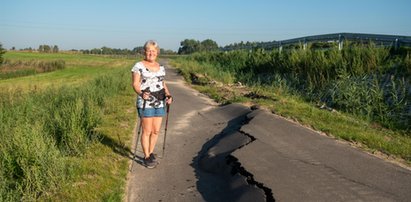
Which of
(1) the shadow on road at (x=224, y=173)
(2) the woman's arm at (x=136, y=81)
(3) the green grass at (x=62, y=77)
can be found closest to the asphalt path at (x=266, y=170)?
(1) the shadow on road at (x=224, y=173)

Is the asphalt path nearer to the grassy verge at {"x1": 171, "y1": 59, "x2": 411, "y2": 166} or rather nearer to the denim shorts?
the grassy verge at {"x1": 171, "y1": 59, "x2": 411, "y2": 166}

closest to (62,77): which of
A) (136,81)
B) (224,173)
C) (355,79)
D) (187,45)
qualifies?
(355,79)

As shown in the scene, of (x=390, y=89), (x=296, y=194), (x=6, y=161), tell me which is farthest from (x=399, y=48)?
(x=6, y=161)

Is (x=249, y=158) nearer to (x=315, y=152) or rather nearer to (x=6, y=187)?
(x=315, y=152)

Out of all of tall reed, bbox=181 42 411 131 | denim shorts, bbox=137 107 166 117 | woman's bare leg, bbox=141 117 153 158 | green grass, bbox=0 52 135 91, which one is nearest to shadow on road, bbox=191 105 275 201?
woman's bare leg, bbox=141 117 153 158

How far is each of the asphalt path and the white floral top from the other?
0.96m

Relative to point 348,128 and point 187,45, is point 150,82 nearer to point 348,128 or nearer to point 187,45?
point 348,128

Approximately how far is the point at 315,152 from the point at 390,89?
5.39 meters

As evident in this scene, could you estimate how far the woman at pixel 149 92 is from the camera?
5.49 metres

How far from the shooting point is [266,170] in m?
5.15

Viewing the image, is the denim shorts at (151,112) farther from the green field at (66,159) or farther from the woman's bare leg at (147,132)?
the green field at (66,159)

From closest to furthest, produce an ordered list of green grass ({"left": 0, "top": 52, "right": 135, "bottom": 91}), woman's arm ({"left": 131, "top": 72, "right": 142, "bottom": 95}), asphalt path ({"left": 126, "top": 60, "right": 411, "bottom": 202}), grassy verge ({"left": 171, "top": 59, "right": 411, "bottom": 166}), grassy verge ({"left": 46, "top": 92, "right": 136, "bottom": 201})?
asphalt path ({"left": 126, "top": 60, "right": 411, "bottom": 202}) < grassy verge ({"left": 46, "top": 92, "right": 136, "bottom": 201}) < woman's arm ({"left": 131, "top": 72, "right": 142, "bottom": 95}) < grassy verge ({"left": 171, "top": 59, "right": 411, "bottom": 166}) < green grass ({"left": 0, "top": 52, "right": 135, "bottom": 91})

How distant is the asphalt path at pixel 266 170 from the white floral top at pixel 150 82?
96 centimetres

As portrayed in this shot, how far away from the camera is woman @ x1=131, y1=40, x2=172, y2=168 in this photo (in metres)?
5.49
